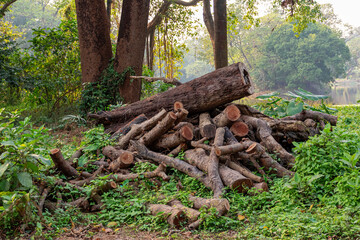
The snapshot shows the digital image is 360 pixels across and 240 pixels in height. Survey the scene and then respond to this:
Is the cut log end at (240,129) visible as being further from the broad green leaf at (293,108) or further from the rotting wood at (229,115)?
the broad green leaf at (293,108)

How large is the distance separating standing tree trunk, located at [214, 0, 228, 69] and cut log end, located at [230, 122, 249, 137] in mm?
6662

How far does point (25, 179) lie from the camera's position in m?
3.63

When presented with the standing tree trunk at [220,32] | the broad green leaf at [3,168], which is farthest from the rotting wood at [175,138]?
the standing tree trunk at [220,32]

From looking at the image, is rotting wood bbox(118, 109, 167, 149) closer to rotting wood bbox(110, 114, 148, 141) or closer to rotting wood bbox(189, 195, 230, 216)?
rotting wood bbox(110, 114, 148, 141)

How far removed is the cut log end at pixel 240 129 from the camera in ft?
18.5

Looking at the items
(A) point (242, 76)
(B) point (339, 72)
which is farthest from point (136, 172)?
(B) point (339, 72)

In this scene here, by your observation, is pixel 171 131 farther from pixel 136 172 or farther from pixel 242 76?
pixel 242 76

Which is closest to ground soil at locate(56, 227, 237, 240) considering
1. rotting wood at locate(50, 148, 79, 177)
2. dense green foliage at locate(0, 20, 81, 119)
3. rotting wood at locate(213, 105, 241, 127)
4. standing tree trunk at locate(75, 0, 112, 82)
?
rotting wood at locate(50, 148, 79, 177)

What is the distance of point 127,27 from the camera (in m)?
10.1

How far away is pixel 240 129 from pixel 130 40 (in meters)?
5.58

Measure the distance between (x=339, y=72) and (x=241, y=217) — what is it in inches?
1832

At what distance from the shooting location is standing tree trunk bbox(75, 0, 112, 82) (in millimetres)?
10156

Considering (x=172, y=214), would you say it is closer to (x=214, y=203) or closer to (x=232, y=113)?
(x=214, y=203)

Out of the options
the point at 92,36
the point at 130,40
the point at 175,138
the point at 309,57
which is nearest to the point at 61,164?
the point at 175,138
